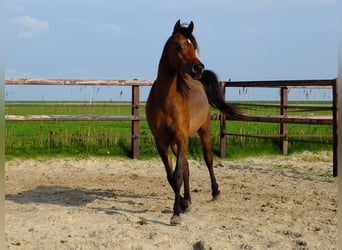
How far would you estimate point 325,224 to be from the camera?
425 cm

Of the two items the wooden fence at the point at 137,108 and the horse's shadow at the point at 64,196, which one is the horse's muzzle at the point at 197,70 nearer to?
the horse's shadow at the point at 64,196

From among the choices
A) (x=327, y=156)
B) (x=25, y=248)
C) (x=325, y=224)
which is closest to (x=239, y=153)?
(x=327, y=156)

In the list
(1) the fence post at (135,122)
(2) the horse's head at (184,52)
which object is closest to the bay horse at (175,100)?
(2) the horse's head at (184,52)

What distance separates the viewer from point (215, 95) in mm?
6137

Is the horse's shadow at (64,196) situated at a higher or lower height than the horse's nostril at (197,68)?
lower

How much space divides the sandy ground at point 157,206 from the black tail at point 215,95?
1035 millimetres

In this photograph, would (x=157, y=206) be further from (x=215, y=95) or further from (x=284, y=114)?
(x=284, y=114)

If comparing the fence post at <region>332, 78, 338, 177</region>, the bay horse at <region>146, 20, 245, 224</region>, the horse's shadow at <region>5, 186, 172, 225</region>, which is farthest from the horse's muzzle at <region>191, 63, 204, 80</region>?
the fence post at <region>332, 78, 338, 177</region>

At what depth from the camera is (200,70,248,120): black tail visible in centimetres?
615

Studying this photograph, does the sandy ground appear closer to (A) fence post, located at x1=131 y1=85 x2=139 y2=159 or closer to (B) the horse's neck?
(A) fence post, located at x1=131 y1=85 x2=139 y2=159

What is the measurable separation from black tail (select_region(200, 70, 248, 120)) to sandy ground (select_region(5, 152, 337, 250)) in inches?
40.7

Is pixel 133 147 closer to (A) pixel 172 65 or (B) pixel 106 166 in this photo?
(B) pixel 106 166

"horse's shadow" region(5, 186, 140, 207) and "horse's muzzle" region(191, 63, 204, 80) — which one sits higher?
"horse's muzzle" region(191, 63, 204, 80)

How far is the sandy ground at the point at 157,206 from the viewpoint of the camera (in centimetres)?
372
